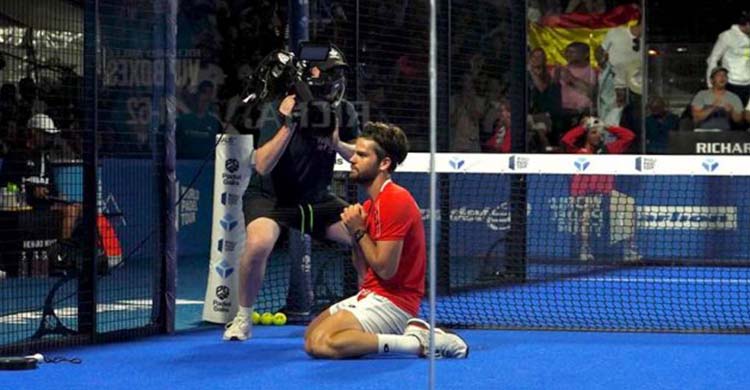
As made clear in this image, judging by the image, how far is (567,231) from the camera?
17062 millimetres

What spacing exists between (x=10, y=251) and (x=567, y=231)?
19.8 ft

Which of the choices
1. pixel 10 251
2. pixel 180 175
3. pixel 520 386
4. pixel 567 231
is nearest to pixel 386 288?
pixel 520 386

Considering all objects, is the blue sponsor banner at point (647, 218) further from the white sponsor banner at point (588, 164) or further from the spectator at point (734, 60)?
the white sponsor banner at point (588, 164)

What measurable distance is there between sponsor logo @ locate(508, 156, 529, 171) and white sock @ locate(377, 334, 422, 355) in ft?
9.61

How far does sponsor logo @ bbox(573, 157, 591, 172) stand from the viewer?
40.5 ft

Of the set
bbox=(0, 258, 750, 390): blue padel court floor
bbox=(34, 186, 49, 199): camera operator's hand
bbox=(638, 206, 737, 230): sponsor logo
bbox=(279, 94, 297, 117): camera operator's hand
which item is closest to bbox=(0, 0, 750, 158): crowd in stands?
bbox=(34, 186, 49, 199): camera operator's hand

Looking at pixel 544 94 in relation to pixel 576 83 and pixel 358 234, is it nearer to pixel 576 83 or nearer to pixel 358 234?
pixel 576 83

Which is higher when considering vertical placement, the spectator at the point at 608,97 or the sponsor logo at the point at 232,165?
the spectator at the point at 608,97

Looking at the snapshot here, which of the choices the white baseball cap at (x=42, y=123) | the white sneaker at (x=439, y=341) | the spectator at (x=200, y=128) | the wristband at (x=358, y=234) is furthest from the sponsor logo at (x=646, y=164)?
the spectator at (x=200, y=128)

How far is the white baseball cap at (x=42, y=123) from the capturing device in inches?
503

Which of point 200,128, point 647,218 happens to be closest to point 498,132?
point 647,218

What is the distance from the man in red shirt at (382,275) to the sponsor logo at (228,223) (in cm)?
249

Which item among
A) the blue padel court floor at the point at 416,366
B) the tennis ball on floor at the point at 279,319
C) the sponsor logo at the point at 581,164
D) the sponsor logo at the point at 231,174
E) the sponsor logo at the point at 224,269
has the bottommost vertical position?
the blue padel court floor at the point at 416,366

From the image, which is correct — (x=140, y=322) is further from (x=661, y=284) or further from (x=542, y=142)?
(x=542, y=142)
